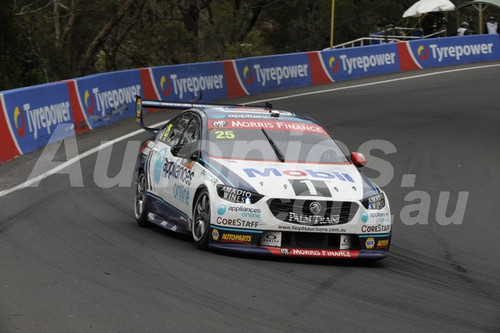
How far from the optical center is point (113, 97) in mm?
23984

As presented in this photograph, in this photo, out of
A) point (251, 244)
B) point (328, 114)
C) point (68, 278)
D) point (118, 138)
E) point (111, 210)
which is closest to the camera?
point (68, 278)

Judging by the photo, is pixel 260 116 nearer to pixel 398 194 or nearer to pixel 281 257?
pixel 281 257

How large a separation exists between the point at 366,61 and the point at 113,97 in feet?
46.0

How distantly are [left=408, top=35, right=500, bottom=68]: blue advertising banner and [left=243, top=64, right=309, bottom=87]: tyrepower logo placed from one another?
6304mm

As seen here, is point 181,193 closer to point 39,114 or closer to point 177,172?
point 177,172

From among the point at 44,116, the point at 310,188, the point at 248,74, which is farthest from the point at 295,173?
the point at 248,74

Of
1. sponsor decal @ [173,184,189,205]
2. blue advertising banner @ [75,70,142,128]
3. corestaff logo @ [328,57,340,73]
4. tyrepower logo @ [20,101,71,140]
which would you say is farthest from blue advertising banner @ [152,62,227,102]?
sponsor decal @ [173,184,189,205]

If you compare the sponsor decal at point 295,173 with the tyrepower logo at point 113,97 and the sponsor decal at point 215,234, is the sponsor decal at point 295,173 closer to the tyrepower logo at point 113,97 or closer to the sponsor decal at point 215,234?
the sponsor decal at point 215,234

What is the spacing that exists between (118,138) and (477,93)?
1340 cm

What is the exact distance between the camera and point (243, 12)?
4856cm

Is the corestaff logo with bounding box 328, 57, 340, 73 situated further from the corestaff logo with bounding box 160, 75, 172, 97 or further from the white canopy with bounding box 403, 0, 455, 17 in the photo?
the white canopy with bounding box 403, 0, 455, 17

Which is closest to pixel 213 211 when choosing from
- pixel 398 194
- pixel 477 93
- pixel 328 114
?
pixel 398 194

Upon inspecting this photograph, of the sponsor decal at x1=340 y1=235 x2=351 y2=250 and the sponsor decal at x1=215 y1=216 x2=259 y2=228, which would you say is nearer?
the sponsor decal at x1=215 y1=216 x2=259 y2=228

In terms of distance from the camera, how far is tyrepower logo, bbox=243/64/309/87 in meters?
30.8
